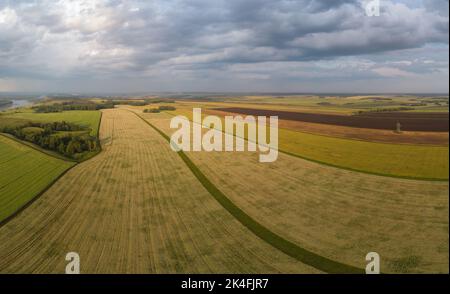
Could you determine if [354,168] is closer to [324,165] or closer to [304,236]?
Result: [324,165]

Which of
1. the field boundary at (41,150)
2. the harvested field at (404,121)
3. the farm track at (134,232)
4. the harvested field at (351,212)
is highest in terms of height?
Answer: the harvested field at (404,121)

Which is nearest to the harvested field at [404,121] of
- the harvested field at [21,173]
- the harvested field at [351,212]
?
the harvested field at [351,212]

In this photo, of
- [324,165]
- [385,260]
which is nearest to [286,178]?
[324,165]

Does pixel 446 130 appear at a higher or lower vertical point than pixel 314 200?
higher

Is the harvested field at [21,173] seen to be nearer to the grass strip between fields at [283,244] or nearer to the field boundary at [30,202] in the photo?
the field boundary at [30,202]

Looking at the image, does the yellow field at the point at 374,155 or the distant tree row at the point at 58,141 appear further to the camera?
the distant tree row at the point at 58,141
